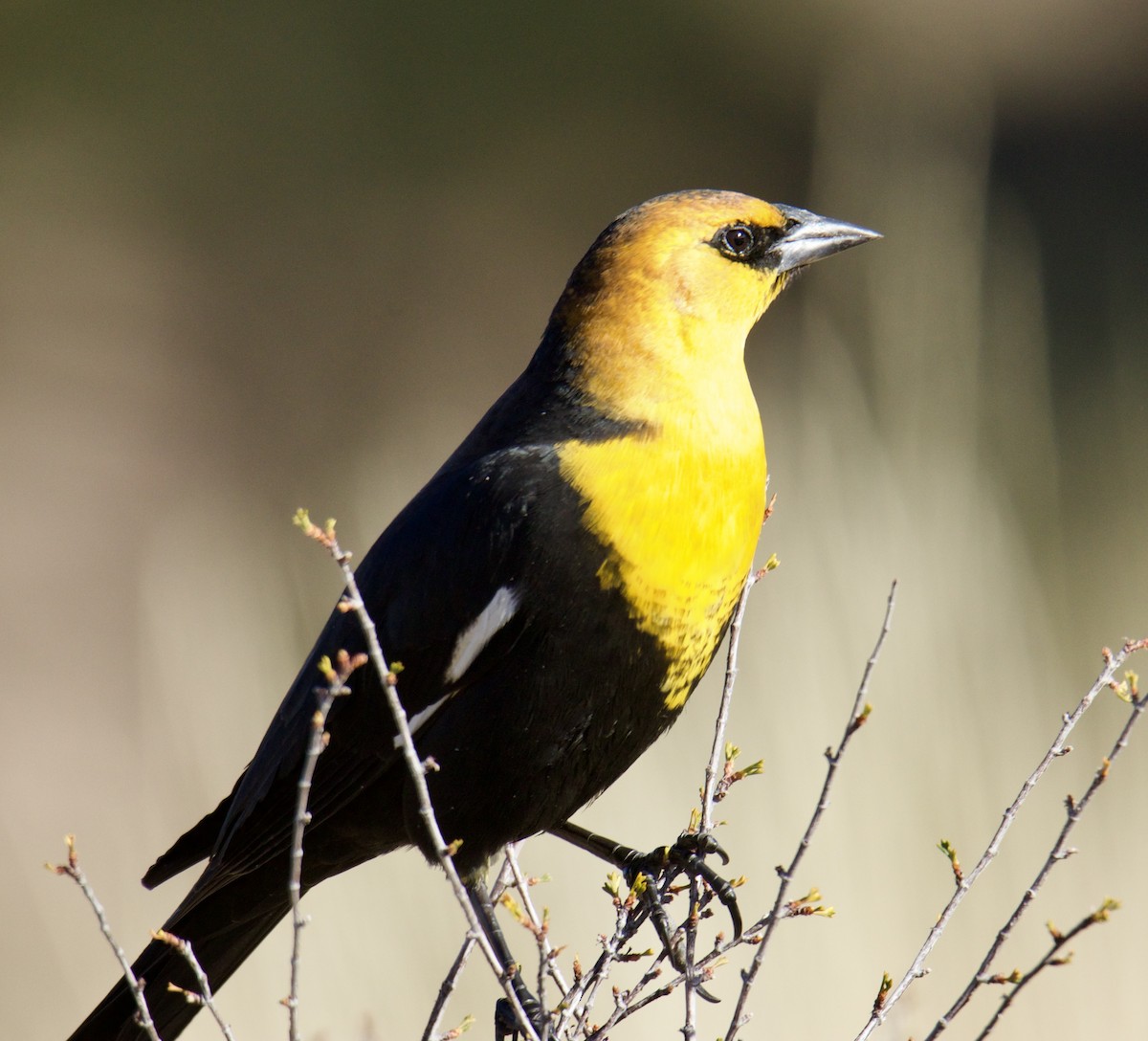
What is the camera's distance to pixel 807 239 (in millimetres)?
2748

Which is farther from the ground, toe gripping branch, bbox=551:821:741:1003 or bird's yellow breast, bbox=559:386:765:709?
bird's yellow breast, bbox=559:386:765:709

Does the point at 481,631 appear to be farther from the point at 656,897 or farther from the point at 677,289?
the point at 677,289

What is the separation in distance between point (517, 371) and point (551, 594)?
232 inches

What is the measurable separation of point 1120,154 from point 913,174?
406 cm

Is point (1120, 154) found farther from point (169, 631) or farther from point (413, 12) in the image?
point (169, 631)

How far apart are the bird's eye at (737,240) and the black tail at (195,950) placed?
1.30m

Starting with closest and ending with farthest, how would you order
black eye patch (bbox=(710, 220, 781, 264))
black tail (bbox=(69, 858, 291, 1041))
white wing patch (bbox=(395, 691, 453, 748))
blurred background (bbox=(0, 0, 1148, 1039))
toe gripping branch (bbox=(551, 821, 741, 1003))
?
toe gripping branch (bbox=(551, 821, 741, 1003))
white wing patch (bbox=(395, 691, 453, 748))
black tail (bbox=(69, 858, 291, 1041))
black eye patch (bbox=(710, 220, 781, 264))
blurred background (bbox=(0, 0, 1148, 1039))

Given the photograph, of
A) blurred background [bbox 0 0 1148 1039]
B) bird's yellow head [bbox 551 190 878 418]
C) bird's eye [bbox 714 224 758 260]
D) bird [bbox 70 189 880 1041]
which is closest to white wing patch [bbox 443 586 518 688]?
bird [bbox 70 189 880 1041]

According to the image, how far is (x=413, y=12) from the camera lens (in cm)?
943

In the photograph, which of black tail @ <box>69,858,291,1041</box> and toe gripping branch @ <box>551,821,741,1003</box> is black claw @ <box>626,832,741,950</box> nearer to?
toe gripping branch @ <box>551,821,741,1003</box>

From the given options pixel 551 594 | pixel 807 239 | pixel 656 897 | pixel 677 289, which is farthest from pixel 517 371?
pixel 656 897

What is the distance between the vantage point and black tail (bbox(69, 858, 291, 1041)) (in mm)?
2568

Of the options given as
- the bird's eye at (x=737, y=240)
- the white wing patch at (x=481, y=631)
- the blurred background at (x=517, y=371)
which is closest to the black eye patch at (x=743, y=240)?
the bird's eye at (x=737, y=240)

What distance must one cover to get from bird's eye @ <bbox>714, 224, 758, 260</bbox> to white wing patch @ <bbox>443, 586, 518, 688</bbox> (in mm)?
746
